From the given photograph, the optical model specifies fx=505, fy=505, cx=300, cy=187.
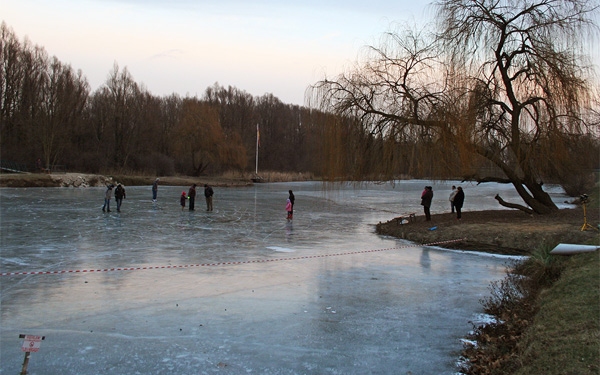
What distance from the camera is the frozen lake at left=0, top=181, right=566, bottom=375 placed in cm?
546

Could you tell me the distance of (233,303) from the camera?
306 inches

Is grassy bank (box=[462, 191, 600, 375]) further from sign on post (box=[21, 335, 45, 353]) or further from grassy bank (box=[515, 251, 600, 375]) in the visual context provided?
sign on post (box=[21, 335, 45, 353])

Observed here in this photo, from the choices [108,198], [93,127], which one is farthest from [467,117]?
[93,127]

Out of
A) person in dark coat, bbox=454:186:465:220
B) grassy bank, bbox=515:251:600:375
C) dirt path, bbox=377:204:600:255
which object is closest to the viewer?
grassy bank, bbox=515:251:600:375

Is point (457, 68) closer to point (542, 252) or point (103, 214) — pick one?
point (542, 252)

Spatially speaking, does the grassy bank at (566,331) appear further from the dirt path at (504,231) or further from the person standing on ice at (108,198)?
the person standing on ice at (108,198)

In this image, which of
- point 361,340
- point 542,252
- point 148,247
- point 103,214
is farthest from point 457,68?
point 103,214

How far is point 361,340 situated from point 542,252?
5127 mm

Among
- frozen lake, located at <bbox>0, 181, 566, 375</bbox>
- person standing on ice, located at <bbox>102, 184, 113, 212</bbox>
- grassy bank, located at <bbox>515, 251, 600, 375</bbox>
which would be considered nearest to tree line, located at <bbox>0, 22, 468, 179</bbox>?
person standing on ice, located at <bbox>102, 184, 113, 212</bbox>

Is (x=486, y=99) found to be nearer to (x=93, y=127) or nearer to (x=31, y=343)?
(x=31, y=343)

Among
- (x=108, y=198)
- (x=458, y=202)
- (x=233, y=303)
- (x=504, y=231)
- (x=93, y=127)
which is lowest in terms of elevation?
(x=233, y=303)

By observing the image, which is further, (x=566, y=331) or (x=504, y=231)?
(x=504, y=231)

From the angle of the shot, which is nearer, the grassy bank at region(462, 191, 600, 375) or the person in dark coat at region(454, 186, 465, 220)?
the grassy bank at region(462, 191, 600, 375)

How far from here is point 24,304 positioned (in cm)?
738
